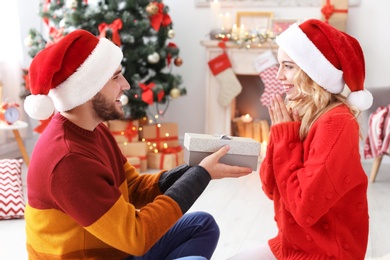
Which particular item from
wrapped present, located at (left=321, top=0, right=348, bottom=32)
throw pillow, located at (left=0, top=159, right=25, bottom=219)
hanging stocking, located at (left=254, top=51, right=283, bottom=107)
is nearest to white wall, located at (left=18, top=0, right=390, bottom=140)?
wrapped present, located at (left=321, top=0, right=348, bottom=32)

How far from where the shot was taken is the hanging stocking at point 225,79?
426cm

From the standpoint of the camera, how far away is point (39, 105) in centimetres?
143

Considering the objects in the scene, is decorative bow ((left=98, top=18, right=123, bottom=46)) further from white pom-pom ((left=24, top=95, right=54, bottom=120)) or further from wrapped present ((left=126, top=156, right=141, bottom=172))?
white pom-pom ((left=24, top=95, right=54, bottom=120))

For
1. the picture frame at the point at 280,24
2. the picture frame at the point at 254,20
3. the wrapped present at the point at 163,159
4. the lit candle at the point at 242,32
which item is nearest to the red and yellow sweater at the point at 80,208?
the wrapped present at the point at 163,159

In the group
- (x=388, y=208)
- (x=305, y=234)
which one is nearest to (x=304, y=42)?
(x=305, y=234)

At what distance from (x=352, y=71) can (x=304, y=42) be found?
166 millimetres

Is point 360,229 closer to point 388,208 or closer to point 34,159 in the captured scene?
point 34,159

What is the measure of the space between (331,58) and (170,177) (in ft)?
2.19

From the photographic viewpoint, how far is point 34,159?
56.9 inches

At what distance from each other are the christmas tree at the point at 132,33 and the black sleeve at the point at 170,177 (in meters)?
1.93

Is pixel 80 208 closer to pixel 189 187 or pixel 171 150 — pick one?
pixel 189 187

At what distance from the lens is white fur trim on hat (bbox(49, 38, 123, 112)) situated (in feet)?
4.83

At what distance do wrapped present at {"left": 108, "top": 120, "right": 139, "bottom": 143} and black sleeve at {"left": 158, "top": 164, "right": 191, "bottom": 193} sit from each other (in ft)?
6.84

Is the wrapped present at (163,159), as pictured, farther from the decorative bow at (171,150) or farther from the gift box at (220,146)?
the gift box at (220,146)
